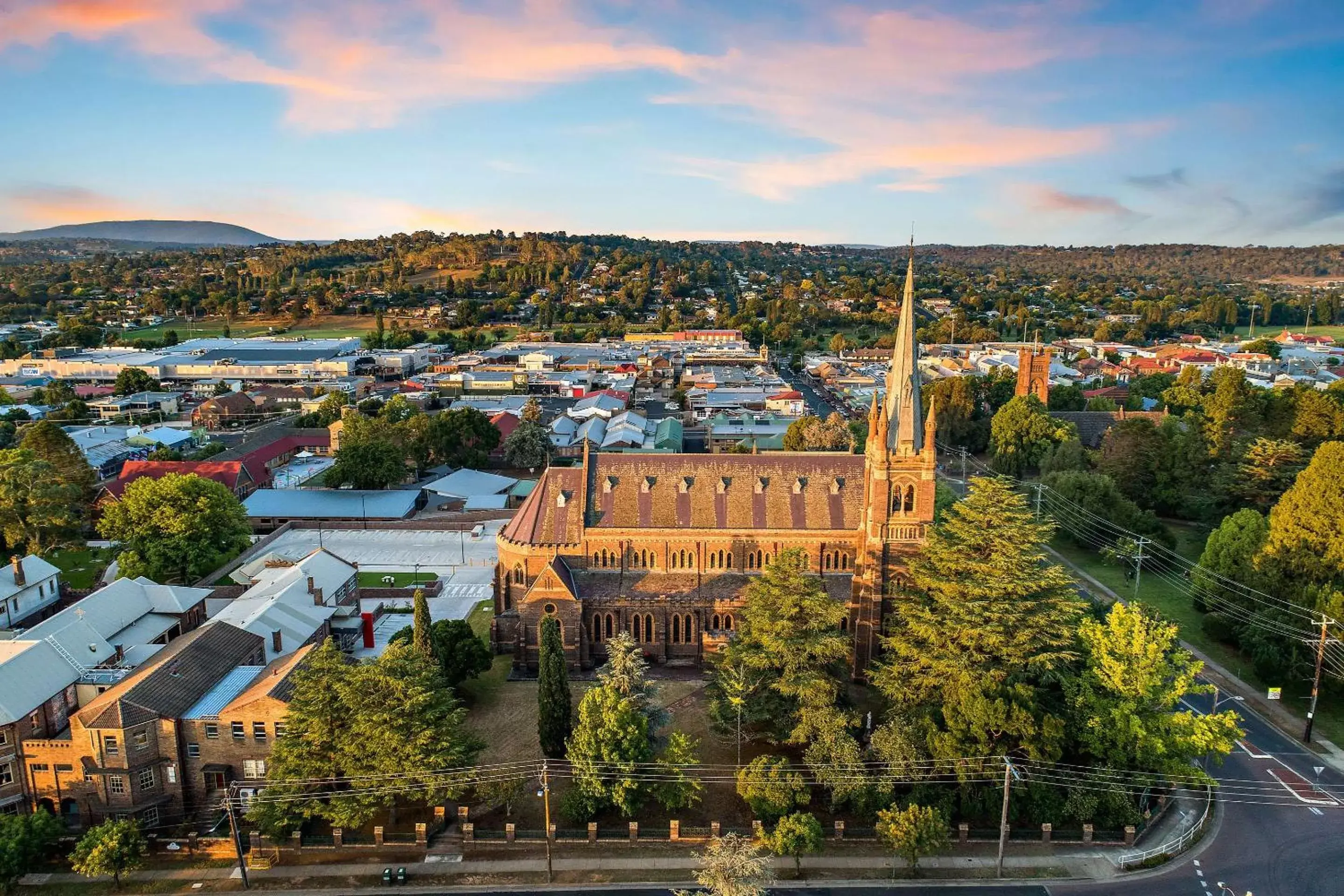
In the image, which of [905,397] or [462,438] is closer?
[905,397]

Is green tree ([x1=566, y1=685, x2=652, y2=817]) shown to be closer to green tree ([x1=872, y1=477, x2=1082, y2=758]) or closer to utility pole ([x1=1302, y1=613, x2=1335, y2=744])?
green tree ([x1=872, y1=477, x2=1082, y2=758])

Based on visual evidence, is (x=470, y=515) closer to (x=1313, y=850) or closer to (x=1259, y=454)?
(x=1313, y=850)

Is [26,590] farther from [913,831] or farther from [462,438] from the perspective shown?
[913,831]

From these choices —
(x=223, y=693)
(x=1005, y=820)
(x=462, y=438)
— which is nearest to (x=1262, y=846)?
(x=1005, y=820)

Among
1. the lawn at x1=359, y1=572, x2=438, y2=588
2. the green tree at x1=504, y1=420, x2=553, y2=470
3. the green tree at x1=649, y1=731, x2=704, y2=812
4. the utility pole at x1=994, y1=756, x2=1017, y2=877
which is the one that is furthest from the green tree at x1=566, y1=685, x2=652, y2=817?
the green tree at x1=504, y1=420, x2=553, y2=470

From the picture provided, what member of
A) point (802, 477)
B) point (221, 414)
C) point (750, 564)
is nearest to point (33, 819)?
point (750, 564)
